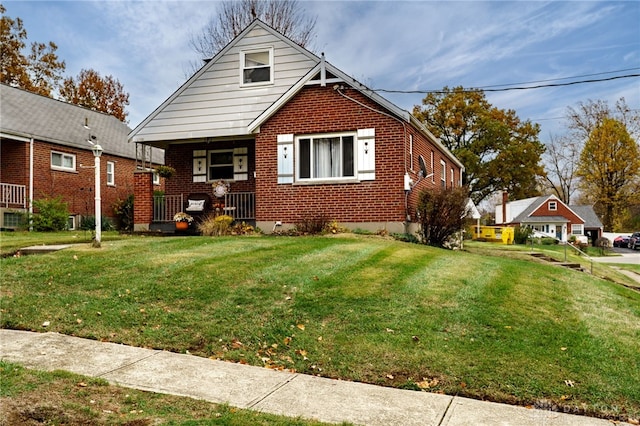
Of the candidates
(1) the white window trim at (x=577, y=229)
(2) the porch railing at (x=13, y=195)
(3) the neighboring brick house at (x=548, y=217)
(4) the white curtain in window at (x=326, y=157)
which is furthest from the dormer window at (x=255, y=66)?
(1) the white window trim at (x=577, y=229)

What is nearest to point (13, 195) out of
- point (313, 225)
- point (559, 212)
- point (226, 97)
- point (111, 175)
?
point (111, 175)

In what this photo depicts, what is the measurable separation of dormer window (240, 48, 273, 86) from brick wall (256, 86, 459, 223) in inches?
84.1

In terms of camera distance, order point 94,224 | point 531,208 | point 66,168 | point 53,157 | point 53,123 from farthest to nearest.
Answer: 1. point 531,208
2. point 53,123
3. point 66,168
4. point 53,157
5. point 94,224

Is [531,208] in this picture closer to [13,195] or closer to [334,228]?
[334,228]

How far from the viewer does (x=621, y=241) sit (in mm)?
55031

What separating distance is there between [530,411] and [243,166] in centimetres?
1463

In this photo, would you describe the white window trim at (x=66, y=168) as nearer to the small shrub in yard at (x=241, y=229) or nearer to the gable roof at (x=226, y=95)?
the gable roof at (x=226, y=95)

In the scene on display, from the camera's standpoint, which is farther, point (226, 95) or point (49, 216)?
point (49, 216)

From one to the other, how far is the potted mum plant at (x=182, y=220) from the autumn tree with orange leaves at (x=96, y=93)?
2780 cm

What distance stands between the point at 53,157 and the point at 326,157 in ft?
47.3

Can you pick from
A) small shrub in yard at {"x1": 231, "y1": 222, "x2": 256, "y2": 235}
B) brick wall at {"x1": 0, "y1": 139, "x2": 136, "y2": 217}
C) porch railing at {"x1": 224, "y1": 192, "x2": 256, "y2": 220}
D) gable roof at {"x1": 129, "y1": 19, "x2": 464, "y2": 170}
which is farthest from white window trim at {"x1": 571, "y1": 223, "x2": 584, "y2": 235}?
small shrub in yard at {"x1": 231, "y1": 222, "x2": 256, "y2": 235}

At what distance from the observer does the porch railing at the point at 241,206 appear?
54.6ft

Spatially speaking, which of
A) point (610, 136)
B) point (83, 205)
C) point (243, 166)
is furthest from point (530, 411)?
point (610, 136)

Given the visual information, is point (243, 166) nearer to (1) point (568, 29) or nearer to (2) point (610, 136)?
(1) point (568, 29)
